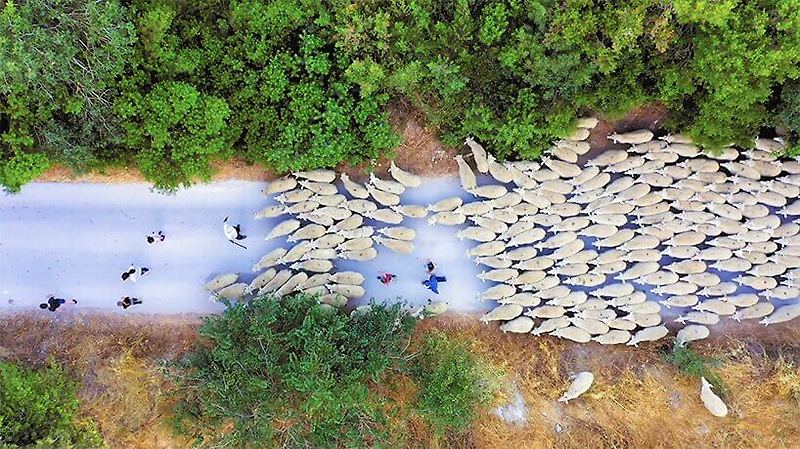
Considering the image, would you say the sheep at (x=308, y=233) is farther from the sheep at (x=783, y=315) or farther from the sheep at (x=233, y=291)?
the sheep at (x=783, y=315)

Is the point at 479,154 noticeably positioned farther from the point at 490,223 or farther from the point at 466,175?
the point at 490,223

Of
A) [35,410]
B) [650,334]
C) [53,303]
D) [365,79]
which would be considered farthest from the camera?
[650,334]

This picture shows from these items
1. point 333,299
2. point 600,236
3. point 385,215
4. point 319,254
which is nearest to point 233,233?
point 319,254

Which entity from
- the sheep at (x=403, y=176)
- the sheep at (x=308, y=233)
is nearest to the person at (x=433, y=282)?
the sheep at (x=403, y=176)

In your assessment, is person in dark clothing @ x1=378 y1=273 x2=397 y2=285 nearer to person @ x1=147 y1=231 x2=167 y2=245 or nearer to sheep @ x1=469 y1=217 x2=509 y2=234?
sheep @ x1=469 y1=217 x2=509 y2=234

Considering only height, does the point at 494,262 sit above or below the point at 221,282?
below

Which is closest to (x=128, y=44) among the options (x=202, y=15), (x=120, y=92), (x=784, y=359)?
(x=120, y=92)
